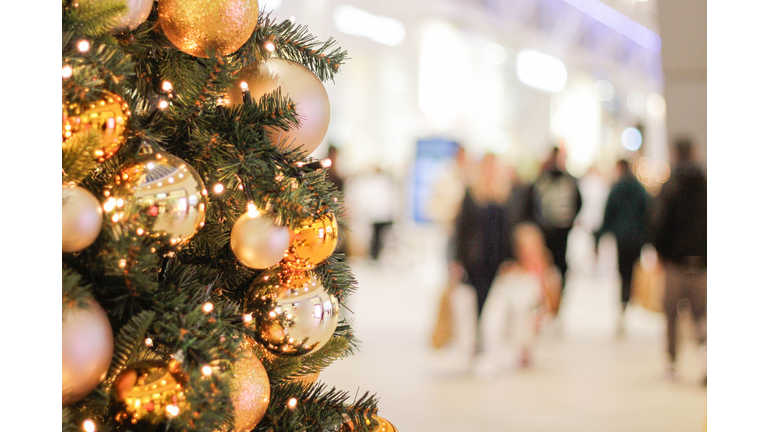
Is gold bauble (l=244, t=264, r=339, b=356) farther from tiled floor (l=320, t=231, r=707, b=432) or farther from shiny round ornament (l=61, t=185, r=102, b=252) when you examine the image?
tiled floor (l=320, t=231, r=707, b=432)

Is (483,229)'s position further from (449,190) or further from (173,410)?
(173,410)

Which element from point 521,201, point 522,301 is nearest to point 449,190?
point 521,201

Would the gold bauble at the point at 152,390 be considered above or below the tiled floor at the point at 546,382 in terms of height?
above

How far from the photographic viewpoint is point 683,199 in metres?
4.53

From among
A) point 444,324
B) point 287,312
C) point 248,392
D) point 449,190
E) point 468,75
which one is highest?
point 468,75

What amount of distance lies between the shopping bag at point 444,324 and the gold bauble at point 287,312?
3.80m

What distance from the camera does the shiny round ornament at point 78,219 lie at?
34.4 inches

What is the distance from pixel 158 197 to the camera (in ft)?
3.15

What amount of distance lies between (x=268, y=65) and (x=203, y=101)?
0.20 meters

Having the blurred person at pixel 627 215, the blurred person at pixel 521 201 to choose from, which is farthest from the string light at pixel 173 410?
the blurred person at pixel 627 215

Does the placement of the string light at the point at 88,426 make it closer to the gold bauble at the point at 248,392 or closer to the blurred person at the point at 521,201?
the gold bauble at the point at 248,392

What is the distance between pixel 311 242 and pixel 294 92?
0.32 metres
